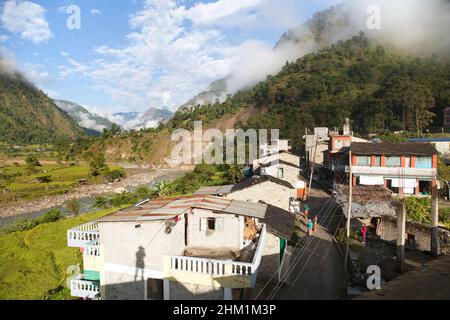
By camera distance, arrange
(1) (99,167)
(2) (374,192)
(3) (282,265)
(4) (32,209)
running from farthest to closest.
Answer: (1) (99,167) → (4) (32,209) → (2) (374,192) → (3) (282,265)

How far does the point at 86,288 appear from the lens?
11.6 m

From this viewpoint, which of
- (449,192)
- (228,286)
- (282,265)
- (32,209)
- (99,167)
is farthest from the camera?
(99,167)

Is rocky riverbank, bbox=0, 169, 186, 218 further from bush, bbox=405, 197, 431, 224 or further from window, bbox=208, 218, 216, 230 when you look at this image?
bush, bbox=405, 197, 431, 224

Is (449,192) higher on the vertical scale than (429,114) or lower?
lower

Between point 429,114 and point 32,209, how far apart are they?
6259 centimetres

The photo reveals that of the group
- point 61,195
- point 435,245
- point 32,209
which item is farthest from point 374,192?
point 61,195

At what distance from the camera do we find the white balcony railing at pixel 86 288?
447 inches

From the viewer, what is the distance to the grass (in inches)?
636

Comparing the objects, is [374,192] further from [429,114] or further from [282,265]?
[429,114]

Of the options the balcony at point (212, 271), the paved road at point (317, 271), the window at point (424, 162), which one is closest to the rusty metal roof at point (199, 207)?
the balcony at point (212, 271)

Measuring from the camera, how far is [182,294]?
31.0 feet

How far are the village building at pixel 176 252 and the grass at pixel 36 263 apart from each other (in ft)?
19.7

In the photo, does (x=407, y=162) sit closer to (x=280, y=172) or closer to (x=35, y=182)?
(x=280, y=172)

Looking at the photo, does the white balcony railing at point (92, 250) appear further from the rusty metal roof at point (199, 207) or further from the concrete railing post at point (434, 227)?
the concrete railing post at point (434, 227)
